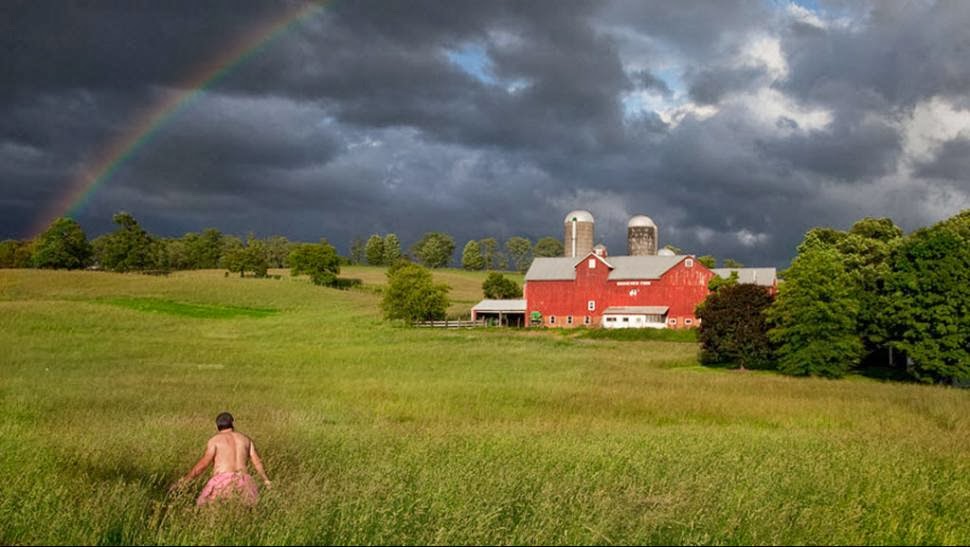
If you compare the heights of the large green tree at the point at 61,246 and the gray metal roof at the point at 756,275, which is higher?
the large green tree at the point at 61,246

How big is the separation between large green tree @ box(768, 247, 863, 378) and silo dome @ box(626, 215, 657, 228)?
6173 centimetres

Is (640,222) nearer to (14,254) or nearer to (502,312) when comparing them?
(502,312)

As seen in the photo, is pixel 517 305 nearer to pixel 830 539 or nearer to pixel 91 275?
pixel 91 275

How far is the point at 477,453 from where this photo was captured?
510 inches

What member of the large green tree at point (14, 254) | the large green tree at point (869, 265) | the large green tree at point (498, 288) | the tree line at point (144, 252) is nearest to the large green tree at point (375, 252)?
the tree line at point (144, 252)

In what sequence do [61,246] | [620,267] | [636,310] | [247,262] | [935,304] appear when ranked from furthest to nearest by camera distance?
[247,262]
[61,246]
[620,267]
[636,310]
[935,304]

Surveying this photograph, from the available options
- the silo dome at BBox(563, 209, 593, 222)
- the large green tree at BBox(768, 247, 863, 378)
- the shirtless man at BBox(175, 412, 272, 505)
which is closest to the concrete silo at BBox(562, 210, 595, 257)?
the silo dome at BBox(563, 209, 593, 222)

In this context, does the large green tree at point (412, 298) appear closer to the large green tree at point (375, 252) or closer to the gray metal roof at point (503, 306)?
the gray metal roof at point (503, 306)

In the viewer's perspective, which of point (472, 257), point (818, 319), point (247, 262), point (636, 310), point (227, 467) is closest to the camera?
point (227, 467)

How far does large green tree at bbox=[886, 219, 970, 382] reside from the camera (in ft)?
114

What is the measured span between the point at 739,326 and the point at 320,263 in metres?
88.8

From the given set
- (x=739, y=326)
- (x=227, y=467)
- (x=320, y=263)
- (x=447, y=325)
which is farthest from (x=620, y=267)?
(x=227, y=467)

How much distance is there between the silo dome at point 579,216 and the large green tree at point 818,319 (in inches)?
2582

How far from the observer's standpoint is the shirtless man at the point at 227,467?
27.6 feet
